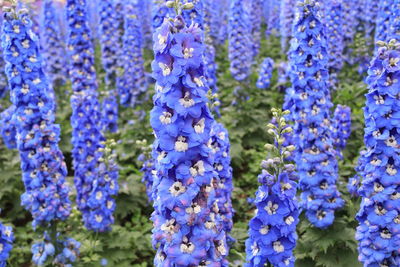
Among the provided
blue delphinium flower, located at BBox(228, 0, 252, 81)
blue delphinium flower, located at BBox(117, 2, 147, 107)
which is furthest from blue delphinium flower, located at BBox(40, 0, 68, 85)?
blue delphinium flower, located at BBox(228, 0, 252, 81)

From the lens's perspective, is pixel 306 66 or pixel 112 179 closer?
pixel 306 66

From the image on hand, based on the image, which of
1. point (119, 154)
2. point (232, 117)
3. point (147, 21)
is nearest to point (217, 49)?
point (147, 21)

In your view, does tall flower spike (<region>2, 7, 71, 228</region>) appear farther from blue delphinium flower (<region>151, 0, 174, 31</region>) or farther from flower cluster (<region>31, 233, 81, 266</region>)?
blue delphinium flower (<region>151, 0, 174, 31</region>)

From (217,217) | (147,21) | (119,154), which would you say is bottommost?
(119,154)

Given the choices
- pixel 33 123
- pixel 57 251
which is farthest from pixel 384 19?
pixel 57 251

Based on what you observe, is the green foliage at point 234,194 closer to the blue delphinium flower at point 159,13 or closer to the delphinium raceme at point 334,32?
the delphinium raceme at point 334,32

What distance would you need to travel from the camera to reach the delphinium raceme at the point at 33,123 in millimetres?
5148

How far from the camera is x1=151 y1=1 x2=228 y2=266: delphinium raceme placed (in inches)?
121

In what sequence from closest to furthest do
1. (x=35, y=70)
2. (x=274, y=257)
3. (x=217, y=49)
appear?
(x=274, y=257), (x=35, y=70), (x=217, y=49)

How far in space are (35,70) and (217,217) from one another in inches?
111

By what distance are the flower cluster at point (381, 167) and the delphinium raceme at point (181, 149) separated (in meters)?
1.83

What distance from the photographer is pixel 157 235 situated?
341cm

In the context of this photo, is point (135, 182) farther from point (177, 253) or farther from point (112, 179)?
point (177, 253)

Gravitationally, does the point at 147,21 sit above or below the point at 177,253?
above
